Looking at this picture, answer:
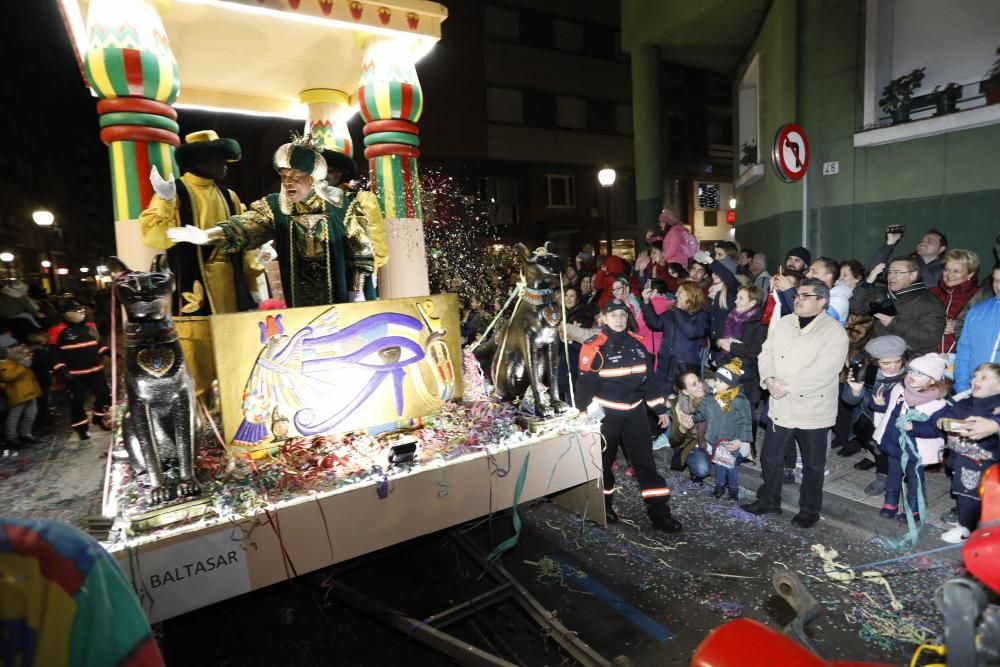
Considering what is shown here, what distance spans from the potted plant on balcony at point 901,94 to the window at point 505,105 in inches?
719

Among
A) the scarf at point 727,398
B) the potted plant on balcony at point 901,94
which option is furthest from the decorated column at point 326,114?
the potted plant on balcony at point 901,94

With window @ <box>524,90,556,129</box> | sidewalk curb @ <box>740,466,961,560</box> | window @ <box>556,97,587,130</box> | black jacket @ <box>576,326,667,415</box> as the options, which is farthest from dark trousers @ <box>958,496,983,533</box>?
window @ <box>556,97,587,130</box>

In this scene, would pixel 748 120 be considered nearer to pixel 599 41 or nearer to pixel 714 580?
pixel 714 580

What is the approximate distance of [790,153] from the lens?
6895mm

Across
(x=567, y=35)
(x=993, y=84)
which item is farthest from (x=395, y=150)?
(x=567, y=35)

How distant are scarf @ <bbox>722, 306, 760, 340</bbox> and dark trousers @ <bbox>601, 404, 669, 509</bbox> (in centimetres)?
222

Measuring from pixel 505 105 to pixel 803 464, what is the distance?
24100 millimetres

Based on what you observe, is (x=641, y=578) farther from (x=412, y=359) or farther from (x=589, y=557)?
(x=412, y=359)

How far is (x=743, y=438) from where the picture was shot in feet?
17.3

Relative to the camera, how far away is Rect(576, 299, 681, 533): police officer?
4.74 m

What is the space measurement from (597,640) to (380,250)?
366 cm

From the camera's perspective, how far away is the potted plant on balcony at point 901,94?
902 cm

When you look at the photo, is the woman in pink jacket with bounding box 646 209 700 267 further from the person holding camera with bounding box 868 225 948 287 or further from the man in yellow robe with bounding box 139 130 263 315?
the man in yellow robe with bounding box 139 130 263 315

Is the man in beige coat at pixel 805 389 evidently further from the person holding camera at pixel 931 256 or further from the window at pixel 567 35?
the window at pixel 567 35
